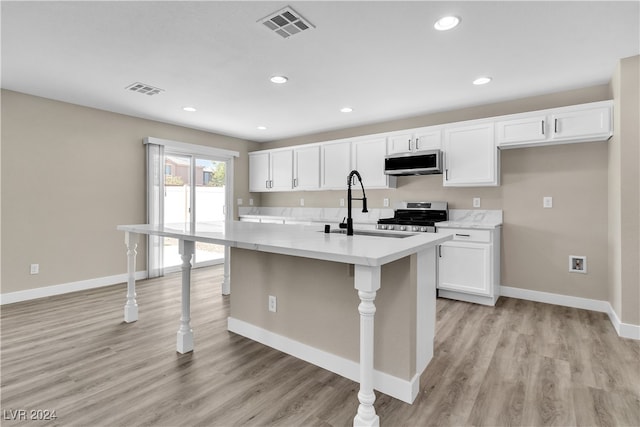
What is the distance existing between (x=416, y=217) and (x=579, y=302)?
1972 mm

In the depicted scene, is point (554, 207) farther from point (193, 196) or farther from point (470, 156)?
point (193, 196)

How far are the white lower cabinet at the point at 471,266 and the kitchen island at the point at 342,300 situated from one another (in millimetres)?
1595

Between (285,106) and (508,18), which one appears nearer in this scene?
(508,18)

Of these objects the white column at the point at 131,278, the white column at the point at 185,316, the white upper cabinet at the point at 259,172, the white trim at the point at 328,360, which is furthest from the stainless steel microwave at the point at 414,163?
the white column at the point at 131,278

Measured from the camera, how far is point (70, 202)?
4062mm

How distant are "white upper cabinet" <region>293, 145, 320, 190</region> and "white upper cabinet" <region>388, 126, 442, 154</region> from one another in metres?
1.35

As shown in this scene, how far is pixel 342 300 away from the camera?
2125mm

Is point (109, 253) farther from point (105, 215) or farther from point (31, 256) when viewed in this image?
point (31, 256)

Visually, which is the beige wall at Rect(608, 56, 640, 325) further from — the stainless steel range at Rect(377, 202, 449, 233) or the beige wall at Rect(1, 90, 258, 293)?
the beige wall at Rect(1, 90, 258, 293)

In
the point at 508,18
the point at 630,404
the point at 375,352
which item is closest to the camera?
the point at 630,404

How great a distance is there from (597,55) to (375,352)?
3.03 meters

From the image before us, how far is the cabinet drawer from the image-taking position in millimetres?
3549

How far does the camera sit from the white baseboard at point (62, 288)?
3.62 metres

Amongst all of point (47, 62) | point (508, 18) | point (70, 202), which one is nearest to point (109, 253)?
point (70, 202)
